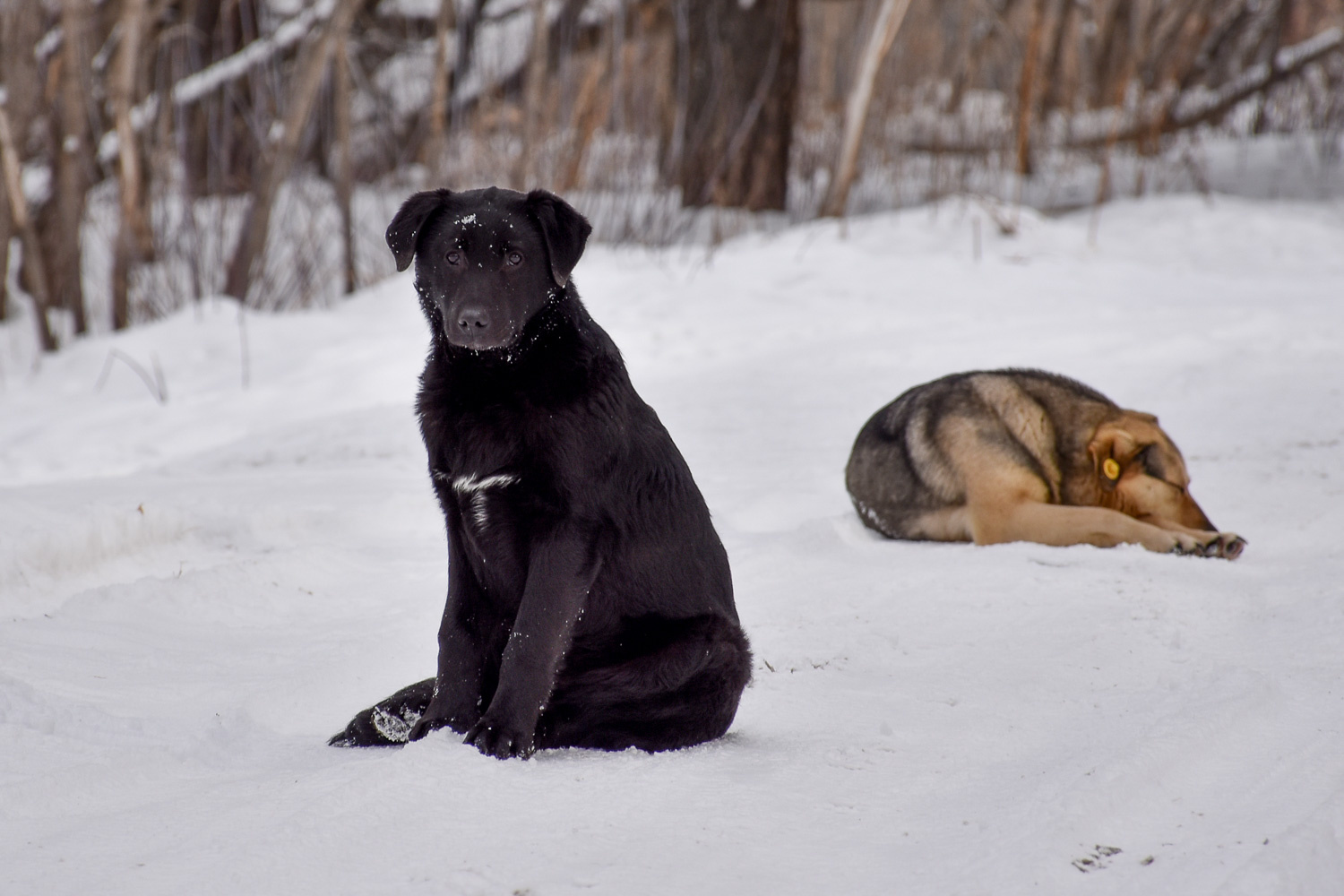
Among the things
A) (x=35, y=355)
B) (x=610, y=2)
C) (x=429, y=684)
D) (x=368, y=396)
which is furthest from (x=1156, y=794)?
(x=610, y=2)

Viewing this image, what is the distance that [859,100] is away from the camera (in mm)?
11781

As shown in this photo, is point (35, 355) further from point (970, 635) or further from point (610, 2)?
point (970, 635)

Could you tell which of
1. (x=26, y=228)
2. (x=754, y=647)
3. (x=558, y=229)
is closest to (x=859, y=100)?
(x=26, y=228)

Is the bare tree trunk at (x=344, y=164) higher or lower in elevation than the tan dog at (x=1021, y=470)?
higher

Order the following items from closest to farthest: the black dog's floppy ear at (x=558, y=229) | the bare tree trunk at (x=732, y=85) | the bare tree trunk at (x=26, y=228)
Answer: the black dog's floppy ear at (x=558, y=229) < the bare tree trunk at (x=26, y=228) < the bare tree trunk at (x=732, y=85)

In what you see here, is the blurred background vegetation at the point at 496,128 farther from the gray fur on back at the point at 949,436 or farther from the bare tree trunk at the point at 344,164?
the gray fur on back at the point at 949,436

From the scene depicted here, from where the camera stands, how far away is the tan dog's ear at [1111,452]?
17.5ft

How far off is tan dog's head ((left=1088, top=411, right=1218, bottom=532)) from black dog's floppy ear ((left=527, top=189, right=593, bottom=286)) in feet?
10.4

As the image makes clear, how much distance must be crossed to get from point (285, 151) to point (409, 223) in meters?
7.60

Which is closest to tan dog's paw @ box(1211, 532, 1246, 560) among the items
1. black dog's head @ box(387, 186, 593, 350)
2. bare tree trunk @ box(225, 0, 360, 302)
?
black dog's head @ box(387, 186, 593, 350)

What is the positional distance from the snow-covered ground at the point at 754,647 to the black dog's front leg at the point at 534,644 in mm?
111

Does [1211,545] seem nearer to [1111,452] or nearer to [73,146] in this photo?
[1111,452]

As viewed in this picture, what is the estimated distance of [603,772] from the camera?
2672 mm

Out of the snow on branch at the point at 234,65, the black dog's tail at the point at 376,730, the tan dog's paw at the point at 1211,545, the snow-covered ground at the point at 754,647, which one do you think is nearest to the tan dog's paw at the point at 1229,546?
the tan dog's paw at the point at 1211,545
